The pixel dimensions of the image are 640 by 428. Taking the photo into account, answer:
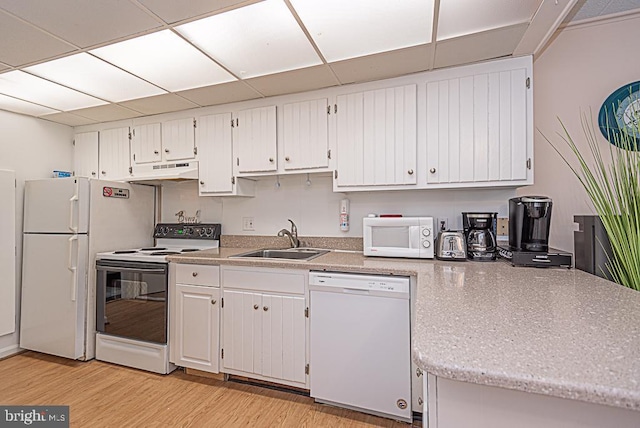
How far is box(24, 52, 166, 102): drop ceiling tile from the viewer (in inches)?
76.8

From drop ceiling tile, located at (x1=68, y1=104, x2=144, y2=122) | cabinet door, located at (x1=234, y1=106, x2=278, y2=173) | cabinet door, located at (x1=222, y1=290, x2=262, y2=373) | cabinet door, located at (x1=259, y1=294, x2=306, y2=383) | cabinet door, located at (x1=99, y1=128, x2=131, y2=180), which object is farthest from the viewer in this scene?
cabinet door, located at (x1=99, y1=128, x2=131, y2=180)

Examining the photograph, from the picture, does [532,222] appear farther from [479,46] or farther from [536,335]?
[536,335]

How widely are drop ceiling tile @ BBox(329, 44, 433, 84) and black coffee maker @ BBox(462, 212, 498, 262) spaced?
103 cm

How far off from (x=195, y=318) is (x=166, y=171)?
4.44 feet

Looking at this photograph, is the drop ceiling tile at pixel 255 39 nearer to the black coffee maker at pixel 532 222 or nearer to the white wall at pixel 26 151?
the black coffee maker at pixel 532 222

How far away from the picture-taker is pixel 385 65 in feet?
6.45

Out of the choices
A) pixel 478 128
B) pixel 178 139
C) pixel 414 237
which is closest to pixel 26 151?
pixel 178 139

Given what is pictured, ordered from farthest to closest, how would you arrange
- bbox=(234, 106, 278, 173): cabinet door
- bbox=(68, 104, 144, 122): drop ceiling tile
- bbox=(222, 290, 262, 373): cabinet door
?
bbox=(68, 104, 144, 122): drop ceiling tile → bbox=(234, 106, 278, 173): cabinet door → bbox=(222, 290, 262, 373): cabinet door

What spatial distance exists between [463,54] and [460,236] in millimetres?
1120

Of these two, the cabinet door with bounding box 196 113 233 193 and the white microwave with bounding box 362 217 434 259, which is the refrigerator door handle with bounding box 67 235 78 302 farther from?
the white microwave with bounding box 362 217 434 259

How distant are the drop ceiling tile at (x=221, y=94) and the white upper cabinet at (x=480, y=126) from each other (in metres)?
1.35

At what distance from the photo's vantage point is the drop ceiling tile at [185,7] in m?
1.40

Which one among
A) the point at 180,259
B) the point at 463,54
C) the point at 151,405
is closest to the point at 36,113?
the point at 180,259

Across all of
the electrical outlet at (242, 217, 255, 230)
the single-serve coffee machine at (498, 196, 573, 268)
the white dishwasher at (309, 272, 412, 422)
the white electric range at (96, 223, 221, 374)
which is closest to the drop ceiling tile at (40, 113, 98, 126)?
the white electric range at (96, 223, 221, 374)
